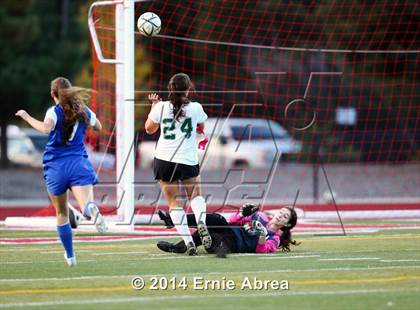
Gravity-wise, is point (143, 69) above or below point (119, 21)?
below

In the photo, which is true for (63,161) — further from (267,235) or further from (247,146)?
(247,146)

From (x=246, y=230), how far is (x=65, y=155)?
2.41 meters

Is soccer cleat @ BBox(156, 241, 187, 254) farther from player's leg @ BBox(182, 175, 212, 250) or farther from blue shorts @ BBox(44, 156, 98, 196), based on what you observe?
blue shorts @ BBox(44, 156, 98, 196)

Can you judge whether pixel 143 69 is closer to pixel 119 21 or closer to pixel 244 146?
pixel 244 146

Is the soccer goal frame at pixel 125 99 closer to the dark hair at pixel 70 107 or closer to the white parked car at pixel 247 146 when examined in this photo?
the dark hair at pixel 70 107

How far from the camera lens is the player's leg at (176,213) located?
10.4m

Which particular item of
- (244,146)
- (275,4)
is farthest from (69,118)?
(244,146)

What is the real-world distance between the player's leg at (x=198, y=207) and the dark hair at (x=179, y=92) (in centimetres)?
72

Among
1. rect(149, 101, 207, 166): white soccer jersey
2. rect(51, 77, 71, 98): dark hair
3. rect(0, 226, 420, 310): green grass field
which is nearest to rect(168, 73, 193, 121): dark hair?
rect(149, 101, 207, 166): white soccer jersey

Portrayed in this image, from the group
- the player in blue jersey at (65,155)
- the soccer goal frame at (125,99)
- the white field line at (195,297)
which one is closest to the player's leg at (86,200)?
the player in blue jersey at (65,155)

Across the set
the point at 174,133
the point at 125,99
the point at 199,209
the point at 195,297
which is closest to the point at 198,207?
the point at 199,209

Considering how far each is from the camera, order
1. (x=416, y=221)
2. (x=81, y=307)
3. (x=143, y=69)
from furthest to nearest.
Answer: (x=143, y=69) → (x=416, y=221) → (x=81, y=307)

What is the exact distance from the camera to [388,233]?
13438 millimetres

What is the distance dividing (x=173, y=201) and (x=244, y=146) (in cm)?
2174
